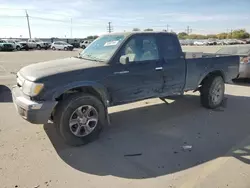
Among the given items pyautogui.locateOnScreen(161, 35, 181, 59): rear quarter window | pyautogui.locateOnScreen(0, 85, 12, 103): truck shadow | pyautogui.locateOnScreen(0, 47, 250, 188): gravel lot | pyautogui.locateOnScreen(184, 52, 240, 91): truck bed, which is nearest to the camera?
pyautogui.locateOnScreen(0, 47, 250, 188): gravel lot

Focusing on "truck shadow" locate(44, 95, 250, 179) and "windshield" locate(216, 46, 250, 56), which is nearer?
"truck shadow" locate(44, 95, 250, 179)

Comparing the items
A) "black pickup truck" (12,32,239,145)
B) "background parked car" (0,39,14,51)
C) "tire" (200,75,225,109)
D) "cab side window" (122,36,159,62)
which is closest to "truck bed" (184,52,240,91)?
"black pickup truck" (12,32,239,145)

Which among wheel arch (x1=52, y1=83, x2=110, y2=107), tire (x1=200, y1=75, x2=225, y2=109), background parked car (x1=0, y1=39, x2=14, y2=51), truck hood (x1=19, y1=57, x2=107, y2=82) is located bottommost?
tire (x1=200, y1=75, x2=225, y2=109)

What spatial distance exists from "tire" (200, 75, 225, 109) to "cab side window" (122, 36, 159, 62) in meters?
1.87

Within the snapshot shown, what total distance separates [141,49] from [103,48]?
30.2 inches

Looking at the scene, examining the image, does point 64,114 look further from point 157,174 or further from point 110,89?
point 157,174

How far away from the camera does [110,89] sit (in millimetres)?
4590

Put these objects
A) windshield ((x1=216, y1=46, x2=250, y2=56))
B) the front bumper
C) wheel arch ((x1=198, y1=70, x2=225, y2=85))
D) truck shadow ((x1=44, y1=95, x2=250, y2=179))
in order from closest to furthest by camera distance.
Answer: truck shadow ((x1=44, y1=95, x2=250, y2=179))
the front bumper
wheel arch ((x1=198, y1=70, x2=225, y2=85))
windshield ((x1=216, y1=46, x2=250, y2=56))

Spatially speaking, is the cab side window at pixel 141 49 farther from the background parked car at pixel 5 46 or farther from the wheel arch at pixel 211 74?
the background parked car at pixel 5 46

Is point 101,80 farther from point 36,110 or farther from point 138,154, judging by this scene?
point 138,154

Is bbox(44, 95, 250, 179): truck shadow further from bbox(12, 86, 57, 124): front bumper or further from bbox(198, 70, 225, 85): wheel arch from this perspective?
bbox(198, 70, 225, 85): wheel arch

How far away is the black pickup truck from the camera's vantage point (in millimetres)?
3959

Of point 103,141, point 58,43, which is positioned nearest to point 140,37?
point 103,141

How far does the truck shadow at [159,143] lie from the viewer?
3.68 metres
